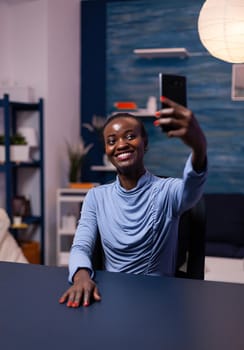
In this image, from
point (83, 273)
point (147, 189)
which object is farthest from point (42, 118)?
point (83, 273)

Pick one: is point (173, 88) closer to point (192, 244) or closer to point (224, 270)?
point (192, 244)

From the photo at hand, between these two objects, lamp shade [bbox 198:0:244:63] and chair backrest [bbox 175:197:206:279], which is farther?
lamp shade [bbox 198:0:244:63]

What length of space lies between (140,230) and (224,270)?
1.58 m

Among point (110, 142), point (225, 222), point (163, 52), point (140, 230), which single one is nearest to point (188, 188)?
point (140, 230)

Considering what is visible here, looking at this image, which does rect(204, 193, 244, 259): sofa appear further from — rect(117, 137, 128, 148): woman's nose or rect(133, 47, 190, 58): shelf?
rect(117, 137, 128, 148): woman's nose

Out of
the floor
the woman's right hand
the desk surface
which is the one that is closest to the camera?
the desk surface

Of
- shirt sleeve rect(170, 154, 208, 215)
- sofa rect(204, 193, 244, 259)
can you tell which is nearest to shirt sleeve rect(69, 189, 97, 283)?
shirt sleeve rect(170, 154, 208, 215)

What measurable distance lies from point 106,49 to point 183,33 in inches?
29.1

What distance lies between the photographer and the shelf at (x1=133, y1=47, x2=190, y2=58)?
4.08 meters

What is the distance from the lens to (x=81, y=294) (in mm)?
1102

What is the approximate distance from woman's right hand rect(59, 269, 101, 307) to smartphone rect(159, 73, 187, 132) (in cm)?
48

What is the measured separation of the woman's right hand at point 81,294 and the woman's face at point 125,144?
1.41 feet

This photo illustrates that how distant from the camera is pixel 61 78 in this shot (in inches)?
167

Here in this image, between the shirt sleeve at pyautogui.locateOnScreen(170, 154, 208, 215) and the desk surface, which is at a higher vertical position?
the shirt sleeve at pyautogui.locateOnScreen(170, 154, 208, 215)
